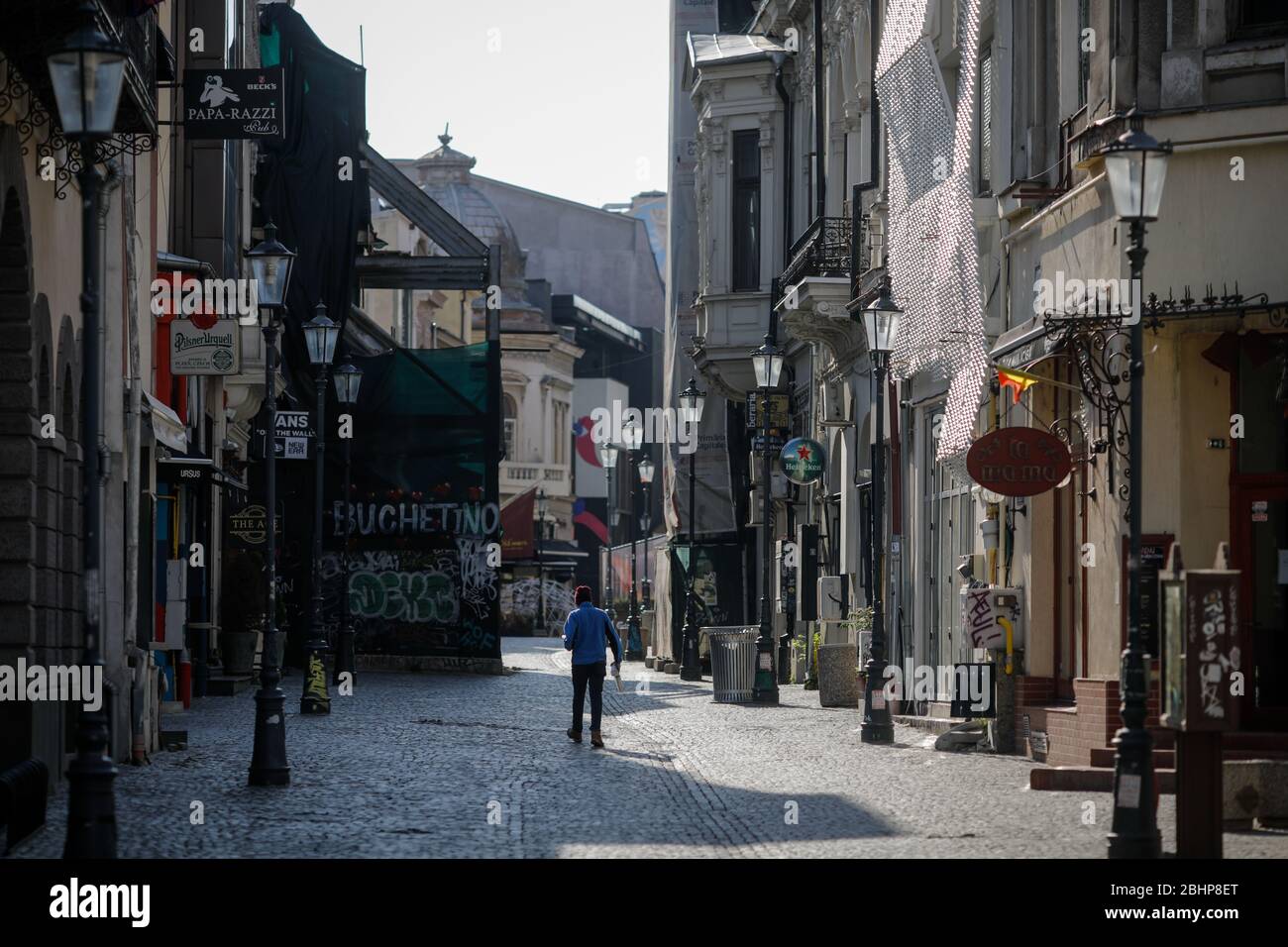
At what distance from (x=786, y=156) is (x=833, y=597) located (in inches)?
446

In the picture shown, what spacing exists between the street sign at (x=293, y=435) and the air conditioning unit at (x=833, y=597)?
7.85 metres

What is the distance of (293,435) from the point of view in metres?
30.0

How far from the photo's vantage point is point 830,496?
1367 inches

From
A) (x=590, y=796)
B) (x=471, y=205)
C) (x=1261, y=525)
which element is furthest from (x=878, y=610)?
(x=471, y=205)

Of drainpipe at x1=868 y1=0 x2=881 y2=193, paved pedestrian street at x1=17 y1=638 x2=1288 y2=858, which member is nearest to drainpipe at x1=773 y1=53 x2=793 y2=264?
drainpipe at x1=868 y1=0 x2=881 y2=193

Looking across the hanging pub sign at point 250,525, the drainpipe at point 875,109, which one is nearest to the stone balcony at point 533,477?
the hanging pub sign at point 250,525

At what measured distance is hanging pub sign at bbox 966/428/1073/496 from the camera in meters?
18.2

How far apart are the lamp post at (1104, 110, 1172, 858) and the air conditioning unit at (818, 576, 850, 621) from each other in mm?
19033

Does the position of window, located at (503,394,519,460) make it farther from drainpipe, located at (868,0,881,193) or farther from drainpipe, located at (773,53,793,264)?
drainpipe, located at (868,0,881,193)

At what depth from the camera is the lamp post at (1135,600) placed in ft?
38.5

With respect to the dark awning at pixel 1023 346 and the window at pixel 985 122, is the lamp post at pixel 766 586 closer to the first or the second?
the window at pixel 985 122
